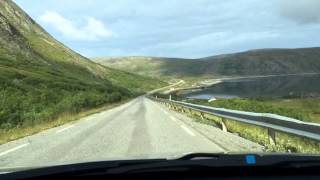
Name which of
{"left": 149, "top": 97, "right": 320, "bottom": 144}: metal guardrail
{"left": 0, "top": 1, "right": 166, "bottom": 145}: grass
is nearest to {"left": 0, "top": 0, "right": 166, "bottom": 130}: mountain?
{"left": 0, "top": 1, "right": 166, "bottom": 145}: grass

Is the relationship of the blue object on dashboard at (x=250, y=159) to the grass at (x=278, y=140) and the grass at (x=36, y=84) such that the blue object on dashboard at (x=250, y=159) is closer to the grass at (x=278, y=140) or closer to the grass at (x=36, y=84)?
the grass at (x=278, y=140)

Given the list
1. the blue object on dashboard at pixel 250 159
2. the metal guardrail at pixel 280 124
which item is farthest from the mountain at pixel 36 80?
the blue object on dashboard at pixel 250 159

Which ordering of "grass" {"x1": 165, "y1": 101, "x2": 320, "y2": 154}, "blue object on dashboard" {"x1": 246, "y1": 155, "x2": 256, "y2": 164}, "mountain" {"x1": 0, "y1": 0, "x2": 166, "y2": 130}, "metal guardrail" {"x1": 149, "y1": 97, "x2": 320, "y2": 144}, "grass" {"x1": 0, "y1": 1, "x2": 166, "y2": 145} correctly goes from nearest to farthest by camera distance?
"blue object on dashboard" {"x1": 246, "y1": 155, "x2": 256, "y2": 164} < "metal guardrail" {"x1": 149, "y1": 97, "x2": 320, "y2": 144} < "grass" {"x1": 165, "y1": 101, "x2": 320, "y2": 154} < "grass" {"x1": 0, "y1": 1, "x2": 166, "y2": 145} < "mountain" {"x1": 0, "y1": 0, "x2": 166, "y2": 130}

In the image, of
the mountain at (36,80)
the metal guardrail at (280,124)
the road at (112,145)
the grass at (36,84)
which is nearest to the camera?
the metal guardrail at (280,124)

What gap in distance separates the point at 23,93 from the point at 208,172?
56.3 meters

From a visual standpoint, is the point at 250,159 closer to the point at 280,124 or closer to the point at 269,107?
the point at 280,124

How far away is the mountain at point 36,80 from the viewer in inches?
1596

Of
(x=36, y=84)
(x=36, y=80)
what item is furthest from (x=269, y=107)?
(x=36, y=80)

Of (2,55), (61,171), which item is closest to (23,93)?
(2,55)

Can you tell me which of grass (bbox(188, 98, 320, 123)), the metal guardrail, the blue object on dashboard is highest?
the blue object on dashboard

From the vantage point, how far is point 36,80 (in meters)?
76.1

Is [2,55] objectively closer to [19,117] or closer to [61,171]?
[19,117]

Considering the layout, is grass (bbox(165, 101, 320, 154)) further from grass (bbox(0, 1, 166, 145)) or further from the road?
grass (bbox(0, 1, 166, 145))

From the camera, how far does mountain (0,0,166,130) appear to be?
1596 inches
